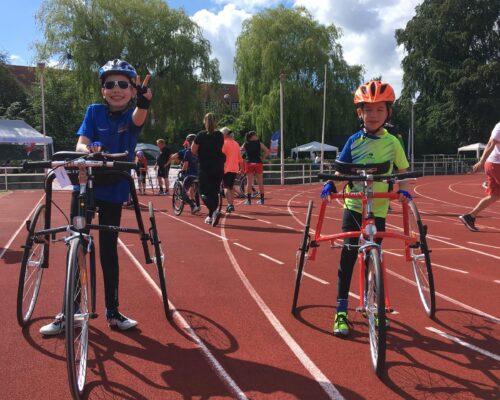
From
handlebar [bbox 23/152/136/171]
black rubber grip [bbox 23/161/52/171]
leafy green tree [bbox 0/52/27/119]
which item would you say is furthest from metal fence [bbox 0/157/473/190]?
leafy green tree [bbox 0/52/27/119]

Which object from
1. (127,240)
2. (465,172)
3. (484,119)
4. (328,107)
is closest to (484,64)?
(484,119)

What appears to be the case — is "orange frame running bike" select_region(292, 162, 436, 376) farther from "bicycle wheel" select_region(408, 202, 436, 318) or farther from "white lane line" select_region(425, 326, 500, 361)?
"white lane line" select_region(425, 326, 500, 361)

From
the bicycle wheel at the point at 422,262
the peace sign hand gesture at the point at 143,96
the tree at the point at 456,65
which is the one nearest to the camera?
the peace sign hand gesture at the point at 143,96

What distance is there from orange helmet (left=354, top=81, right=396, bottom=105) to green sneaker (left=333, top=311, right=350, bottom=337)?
5.39 ft

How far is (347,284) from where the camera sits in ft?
13.1

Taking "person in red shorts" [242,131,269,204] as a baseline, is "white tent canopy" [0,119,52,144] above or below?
above

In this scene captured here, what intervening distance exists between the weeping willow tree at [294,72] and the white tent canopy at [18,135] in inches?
591

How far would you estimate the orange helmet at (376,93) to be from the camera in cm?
379

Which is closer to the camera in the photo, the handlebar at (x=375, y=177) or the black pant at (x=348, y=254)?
the handlebar at (x=375, y=177)

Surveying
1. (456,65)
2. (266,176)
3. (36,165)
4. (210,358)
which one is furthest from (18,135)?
(456,65)

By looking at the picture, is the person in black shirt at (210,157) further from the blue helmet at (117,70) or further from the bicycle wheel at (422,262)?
the blue helmet at (117,70)

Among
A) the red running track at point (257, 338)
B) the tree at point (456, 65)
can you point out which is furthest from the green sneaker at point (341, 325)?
the tree at point (456, 65)

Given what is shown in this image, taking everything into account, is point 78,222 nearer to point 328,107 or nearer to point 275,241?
point 275,241

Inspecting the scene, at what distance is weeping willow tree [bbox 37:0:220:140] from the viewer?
106 ft
